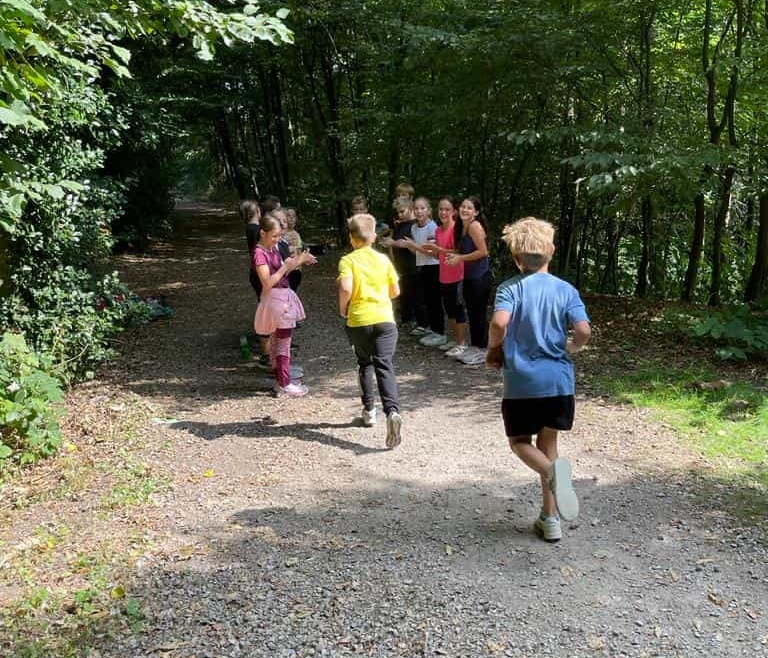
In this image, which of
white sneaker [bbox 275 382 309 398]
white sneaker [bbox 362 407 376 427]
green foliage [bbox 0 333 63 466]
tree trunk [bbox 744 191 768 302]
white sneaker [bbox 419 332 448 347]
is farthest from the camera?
tree trunk [bbox 744 191 768 302]

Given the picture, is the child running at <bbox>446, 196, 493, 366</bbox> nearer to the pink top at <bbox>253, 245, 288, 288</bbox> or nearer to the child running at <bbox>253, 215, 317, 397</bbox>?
the child running at <bbox>253, 215, 317, 397</bbox>

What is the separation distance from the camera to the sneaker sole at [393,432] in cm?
543

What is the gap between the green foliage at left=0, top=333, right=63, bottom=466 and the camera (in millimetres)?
5520

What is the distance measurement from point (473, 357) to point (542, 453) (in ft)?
13.2

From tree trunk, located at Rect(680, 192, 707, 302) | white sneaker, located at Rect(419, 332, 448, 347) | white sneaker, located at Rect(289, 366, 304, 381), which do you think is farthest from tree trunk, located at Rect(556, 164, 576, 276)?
white sneaker, located at Rect(289, 366, 304, 381)

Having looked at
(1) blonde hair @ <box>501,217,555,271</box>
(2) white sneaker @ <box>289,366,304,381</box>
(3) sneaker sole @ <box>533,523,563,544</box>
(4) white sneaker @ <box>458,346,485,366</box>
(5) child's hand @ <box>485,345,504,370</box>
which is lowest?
(3) sneaker sole @ <box>533,523,563,544</box>

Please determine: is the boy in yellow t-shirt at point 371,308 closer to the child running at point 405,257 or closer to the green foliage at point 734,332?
the child running at point 405,257

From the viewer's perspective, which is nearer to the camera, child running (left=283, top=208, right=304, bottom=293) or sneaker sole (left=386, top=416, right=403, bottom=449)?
sneaker sole (left=386, top=416, right=403, bottom=449)

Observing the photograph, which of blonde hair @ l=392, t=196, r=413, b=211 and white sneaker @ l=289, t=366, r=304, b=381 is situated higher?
blonde hair @ l=392, t=196, r=413, b=211

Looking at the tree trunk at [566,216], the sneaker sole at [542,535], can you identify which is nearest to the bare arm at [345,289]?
the sneaker sole at [542,535]

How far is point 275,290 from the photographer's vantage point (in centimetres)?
672

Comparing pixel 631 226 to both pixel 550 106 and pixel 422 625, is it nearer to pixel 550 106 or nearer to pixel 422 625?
pixel 550 106

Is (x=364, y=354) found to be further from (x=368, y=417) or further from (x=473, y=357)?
(x=473, y=357)

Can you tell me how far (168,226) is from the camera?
1984cm
